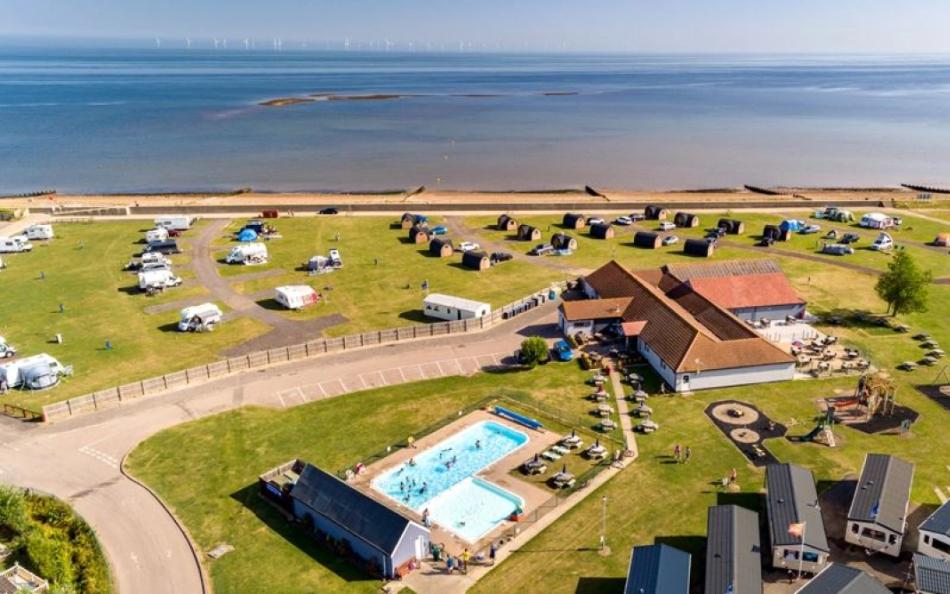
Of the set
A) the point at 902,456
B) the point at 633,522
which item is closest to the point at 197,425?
the point at 633,522

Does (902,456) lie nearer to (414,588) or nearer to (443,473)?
(443,473)

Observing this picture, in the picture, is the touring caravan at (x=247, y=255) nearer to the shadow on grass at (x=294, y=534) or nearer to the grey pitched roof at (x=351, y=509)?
the shadow on grass at (x=294, y=534)

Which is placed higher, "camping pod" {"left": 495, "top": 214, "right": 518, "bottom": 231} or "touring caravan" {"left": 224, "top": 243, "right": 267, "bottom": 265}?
"camping pod" {"left": 495, "top": 214, "right": 518, "bottom": 231}

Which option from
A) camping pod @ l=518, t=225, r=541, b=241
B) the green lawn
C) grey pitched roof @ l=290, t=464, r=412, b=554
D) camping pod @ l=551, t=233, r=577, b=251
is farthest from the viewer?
camping pod @ l=518, t=225, r=541, b=241

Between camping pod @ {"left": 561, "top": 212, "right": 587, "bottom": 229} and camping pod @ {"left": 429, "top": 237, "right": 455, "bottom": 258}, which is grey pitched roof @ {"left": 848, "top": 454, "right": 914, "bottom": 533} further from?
camping pod @ {"left": 561, "top": 212, "right": 587, "bottom": 229}

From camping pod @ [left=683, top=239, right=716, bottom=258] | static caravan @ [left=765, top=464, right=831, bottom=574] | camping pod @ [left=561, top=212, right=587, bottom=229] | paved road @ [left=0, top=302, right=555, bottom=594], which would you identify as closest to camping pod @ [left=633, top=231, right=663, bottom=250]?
camping pod @ [left=683, top=239, right=716, bottom=258]

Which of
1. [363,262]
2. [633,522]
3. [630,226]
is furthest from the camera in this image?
[630,226]

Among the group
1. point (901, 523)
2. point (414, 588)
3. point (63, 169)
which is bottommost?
point (414, 588)
